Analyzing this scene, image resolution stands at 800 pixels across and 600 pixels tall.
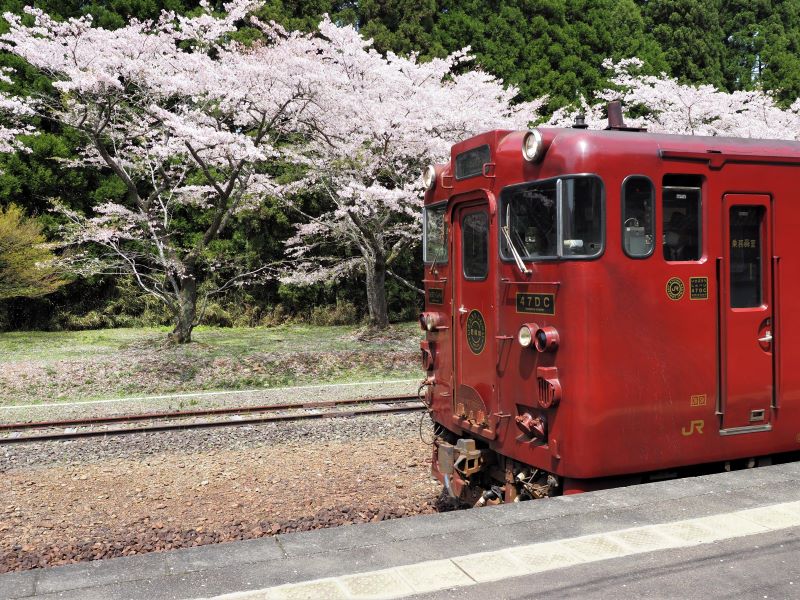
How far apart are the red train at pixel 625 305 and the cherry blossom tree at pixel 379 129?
32.0ft

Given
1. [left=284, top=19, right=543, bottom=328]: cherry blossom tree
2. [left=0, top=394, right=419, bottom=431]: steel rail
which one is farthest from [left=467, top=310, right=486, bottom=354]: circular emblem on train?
[left=284, top=19, right=543, bottom=328]: cherry blossom tree

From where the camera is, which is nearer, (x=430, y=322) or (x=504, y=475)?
(x=504, y=475)

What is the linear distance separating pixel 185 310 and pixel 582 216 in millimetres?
12999

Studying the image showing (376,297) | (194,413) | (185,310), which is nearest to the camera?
(194,413)

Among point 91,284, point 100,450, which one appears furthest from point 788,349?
point 91,284

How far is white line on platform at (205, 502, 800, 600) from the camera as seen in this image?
351 centimetres

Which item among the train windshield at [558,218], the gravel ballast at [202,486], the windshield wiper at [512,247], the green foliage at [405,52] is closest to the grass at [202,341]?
the green foliage at [405,52]

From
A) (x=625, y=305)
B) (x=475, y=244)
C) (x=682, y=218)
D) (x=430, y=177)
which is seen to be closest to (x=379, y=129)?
(x=430, y=177)

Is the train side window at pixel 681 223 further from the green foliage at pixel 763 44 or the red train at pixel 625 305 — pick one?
the green foliage at pixel 763 44

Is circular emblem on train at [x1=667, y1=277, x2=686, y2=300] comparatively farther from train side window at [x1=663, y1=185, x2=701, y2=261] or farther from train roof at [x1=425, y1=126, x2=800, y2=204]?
train roof at [x1=425, y1=126, x2=800, y2=204]

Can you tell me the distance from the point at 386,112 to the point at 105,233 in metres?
7.19

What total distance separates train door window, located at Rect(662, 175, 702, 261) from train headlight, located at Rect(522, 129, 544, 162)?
2.92 feet

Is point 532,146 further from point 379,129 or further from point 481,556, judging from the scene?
point 379,129

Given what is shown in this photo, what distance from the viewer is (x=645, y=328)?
16.4 ft
